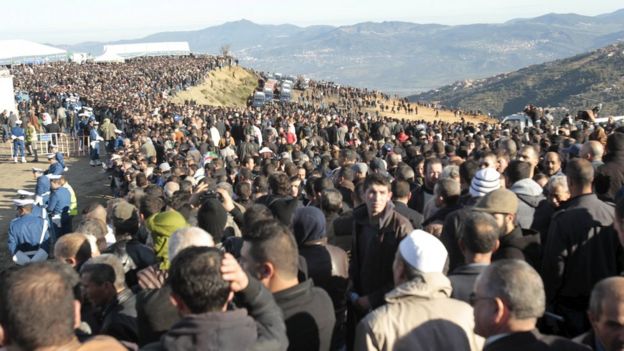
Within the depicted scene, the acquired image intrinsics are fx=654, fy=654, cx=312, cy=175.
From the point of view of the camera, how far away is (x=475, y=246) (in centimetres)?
376

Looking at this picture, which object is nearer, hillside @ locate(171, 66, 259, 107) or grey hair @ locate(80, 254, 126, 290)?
grey hair @ locate(80, 254, 126, 290)

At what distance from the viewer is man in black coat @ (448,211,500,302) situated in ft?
12.1

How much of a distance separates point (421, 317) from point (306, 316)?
70cm

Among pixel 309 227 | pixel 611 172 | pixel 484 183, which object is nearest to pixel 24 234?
pixel 309 227

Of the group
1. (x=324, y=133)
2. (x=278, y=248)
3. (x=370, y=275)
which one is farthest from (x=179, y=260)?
(x=324, y=133)

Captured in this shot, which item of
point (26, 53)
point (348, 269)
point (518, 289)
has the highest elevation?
point (26, 53)

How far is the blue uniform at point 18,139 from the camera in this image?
20.9 meters

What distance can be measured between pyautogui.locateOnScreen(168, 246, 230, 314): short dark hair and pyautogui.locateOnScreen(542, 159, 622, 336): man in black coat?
263 cm

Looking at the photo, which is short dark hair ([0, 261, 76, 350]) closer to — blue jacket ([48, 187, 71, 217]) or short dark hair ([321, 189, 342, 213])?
short dark hair ([321, 189, 342, 213])

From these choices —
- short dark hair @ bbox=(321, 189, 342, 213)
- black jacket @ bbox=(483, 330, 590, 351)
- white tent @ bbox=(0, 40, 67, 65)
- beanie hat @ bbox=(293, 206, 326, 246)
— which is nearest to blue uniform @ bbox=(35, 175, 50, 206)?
short dark hair @ bbox=(321, 189, 342, 213)

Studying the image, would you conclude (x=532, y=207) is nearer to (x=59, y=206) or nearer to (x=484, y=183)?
(x=484, y=183)

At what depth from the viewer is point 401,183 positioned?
6059 millimetres

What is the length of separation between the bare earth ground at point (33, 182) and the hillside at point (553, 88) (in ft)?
307

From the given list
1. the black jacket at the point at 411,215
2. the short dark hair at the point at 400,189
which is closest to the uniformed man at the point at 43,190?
the short dark hair at the point at 400,189
